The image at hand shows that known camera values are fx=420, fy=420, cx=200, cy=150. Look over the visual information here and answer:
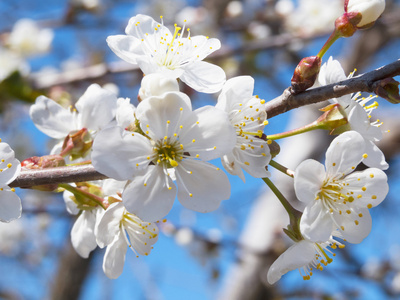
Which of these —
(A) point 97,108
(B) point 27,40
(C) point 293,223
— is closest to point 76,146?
(A) point 97,108

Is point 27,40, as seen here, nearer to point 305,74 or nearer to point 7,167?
point 7,167

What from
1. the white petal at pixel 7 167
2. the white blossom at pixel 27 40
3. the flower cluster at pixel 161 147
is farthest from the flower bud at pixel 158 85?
the white blossom at pixel 27 40

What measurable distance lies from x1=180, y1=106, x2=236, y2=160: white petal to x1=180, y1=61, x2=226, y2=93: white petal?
0.09 metres

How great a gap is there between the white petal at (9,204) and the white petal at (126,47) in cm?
30

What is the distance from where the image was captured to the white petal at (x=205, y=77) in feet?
2.40

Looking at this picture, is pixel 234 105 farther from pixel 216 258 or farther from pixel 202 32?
pixel 202 32

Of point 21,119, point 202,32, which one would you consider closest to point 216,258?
point 202,32

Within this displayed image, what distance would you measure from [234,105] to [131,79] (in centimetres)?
231

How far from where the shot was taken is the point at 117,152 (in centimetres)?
63

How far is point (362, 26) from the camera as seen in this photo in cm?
77

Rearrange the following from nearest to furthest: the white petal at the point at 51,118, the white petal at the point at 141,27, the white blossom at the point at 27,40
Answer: the white petal at the point at 141,27, the white petal at the point at 51,118, the white blossom at the point at 27,40

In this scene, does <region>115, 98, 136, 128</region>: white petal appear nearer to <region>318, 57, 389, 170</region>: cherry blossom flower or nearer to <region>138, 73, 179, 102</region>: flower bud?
<region>138, 73, 179, 102</region>: flower bud

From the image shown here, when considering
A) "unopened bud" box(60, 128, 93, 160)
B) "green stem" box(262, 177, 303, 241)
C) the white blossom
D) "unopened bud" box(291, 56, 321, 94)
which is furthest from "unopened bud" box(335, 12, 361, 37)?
the white blossom

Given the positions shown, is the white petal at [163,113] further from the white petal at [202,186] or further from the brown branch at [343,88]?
the brown branch at [343,88]
